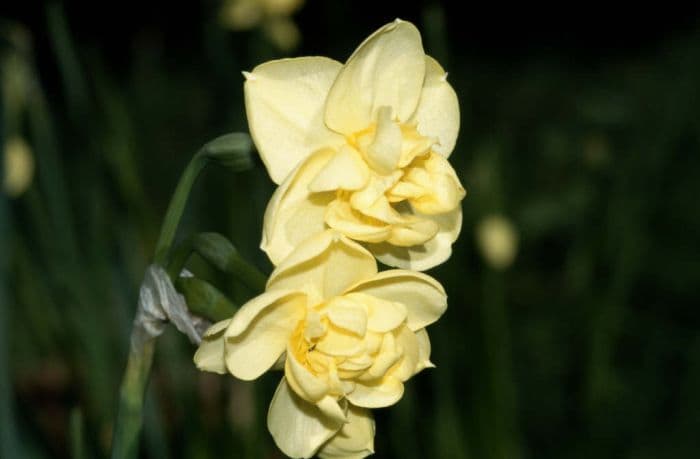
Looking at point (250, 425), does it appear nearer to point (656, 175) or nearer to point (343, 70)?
point (343, 70)

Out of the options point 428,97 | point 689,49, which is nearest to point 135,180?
point 428,97

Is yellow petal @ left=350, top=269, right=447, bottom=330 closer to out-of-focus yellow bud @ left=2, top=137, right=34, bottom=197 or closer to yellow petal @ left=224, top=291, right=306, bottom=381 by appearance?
yellow petal @ left=224, top=291, right=306, bottom=381

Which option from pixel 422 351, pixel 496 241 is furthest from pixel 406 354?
pixel 496 241

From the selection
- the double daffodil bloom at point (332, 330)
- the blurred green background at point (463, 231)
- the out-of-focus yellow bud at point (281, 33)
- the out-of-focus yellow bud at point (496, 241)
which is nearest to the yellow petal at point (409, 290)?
the double daffodil bloom at point (332, 330)

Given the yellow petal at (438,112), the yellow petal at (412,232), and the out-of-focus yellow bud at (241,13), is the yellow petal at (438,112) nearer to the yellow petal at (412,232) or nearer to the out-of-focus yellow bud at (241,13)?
the yellow petal at (412,232)

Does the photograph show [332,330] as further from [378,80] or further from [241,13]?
[241,13]
